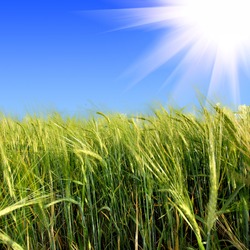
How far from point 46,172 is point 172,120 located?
2.51ft

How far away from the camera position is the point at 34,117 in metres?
2.48

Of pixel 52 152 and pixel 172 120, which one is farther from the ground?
pixel 172 120

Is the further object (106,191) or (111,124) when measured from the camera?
(111,124)

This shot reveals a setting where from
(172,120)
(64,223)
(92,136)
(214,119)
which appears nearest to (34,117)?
(92,136)

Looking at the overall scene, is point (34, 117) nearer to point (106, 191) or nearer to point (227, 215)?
point (106, 191)

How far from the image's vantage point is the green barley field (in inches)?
58.7

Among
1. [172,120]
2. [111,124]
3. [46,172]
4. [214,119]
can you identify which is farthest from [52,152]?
[214,119]

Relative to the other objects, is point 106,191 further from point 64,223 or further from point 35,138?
point 35,138

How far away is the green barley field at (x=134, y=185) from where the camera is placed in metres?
1.49

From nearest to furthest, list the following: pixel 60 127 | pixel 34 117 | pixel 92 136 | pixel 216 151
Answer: pixel 216 151 < pixel 60 127 < pixel 92 136 < pixel 34 117

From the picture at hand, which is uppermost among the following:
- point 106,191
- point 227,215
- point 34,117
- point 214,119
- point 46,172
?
point 34,117

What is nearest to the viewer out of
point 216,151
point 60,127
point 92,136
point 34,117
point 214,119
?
point 216,151

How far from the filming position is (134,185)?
1.76 m

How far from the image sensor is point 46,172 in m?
1.85
